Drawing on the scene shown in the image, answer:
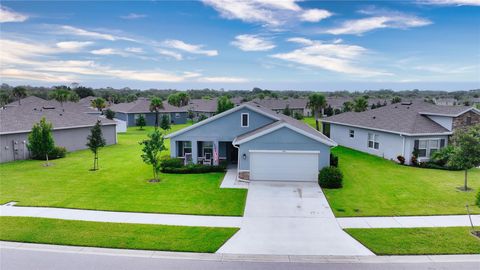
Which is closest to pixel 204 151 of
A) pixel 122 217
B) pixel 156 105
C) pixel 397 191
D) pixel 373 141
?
pixel 122 217

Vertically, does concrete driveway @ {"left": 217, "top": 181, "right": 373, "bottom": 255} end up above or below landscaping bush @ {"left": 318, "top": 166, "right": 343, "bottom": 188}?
below

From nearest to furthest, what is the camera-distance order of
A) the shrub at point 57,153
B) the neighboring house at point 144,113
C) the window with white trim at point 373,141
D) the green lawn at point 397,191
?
the green lawn at point 397,191 → the shrub at point 57,153 → the window with white trim at point 373,141 → the neighboring house at point 144,113

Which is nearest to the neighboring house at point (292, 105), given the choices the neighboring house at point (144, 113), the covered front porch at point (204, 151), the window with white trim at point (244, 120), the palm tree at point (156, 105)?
the neighboring house at point (144, 113)

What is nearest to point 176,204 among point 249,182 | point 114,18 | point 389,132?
point 249,182

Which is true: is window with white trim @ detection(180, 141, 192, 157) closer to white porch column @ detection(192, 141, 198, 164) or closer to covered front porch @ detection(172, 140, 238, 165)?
covered front porch @ detection(172, 140, 238, 165)

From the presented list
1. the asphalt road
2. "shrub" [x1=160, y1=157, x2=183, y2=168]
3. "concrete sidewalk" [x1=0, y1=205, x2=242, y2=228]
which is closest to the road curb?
the asphalt road

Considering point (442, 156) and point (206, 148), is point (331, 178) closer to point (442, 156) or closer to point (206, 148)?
point (206, 148)

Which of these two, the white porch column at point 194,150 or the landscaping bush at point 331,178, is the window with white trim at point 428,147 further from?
the white porch column at point 194,150
